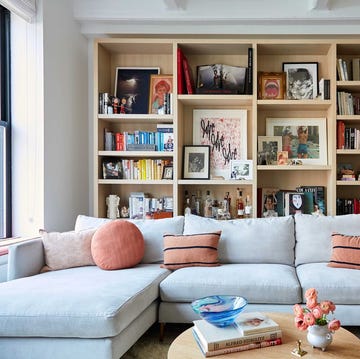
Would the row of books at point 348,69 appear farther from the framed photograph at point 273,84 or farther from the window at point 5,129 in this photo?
the window at point 5,129

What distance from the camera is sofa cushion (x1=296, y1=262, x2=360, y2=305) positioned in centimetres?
235

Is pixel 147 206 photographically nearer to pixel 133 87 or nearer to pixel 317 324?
pixel 133 87

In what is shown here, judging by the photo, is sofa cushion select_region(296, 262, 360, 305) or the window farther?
the window

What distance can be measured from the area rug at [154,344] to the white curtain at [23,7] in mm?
2519

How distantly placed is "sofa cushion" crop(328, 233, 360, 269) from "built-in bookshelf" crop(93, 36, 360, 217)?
32.9 inches

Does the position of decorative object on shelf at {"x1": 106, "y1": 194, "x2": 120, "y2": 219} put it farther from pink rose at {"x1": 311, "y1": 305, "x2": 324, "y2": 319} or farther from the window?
pink rose at {"x1": 311, "y1": 305, "x2": 324, "y2": 319}

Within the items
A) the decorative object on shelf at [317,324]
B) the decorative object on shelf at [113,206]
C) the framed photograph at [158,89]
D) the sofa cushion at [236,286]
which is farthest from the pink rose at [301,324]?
the framed photograph at [158,89]

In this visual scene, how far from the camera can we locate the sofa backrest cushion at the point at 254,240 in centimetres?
288

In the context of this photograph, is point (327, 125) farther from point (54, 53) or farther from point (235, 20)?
point (54, 53)

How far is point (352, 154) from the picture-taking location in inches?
146

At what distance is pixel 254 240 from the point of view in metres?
2.90

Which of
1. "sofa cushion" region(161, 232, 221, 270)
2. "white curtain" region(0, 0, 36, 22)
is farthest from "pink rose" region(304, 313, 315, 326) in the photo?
"white curtain" region(0, 0, 36, 22)

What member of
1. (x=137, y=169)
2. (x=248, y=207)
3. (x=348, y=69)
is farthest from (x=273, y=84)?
(x=137, y=169)

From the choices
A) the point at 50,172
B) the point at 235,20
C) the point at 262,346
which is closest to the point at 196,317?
the point at 262,346
